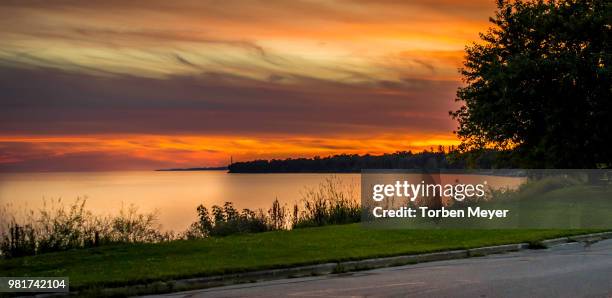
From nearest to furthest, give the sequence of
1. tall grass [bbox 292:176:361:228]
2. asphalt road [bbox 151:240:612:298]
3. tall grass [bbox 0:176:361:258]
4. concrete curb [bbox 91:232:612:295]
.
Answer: asphalt road [bbox 151:240:612:298], concrete curb [bbox 91:232:612:295], tall grass [bbox 0:176:361:258], tall grass [bbox 292:176:361:228]

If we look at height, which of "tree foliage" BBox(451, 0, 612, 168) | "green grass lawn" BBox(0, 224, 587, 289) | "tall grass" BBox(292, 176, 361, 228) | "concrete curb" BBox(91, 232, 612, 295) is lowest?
"concrete curb" BBox(91, 232, 612, 295)

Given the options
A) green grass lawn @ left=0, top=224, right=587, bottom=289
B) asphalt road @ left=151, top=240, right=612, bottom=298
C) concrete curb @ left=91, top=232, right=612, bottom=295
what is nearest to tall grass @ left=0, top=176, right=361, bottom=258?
green grass lawn @ left=0, top=224, right=587, bottom=289

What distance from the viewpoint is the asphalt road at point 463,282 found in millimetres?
10992

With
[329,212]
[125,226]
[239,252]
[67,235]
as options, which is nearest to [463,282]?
[239,252]

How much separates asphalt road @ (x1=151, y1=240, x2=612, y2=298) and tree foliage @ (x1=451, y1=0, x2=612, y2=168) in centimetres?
2465

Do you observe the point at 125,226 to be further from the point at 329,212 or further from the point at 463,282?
the point at 463,282

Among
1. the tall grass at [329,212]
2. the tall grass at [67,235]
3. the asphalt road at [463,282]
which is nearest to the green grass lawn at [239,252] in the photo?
the asphalt road at [463,282]

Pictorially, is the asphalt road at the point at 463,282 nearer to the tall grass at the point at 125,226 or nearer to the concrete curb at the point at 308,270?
the concrete curb at the point at 308,270

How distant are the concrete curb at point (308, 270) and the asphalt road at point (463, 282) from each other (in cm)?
48

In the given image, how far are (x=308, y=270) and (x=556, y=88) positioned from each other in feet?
97.1

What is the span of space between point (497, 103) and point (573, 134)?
4574mm

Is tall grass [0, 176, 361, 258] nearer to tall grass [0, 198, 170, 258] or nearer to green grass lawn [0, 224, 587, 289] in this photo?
tall grass [0, 198, 170, 258]

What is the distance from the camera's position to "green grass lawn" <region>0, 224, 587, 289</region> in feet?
45.4

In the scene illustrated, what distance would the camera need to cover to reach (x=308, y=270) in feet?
47.0
